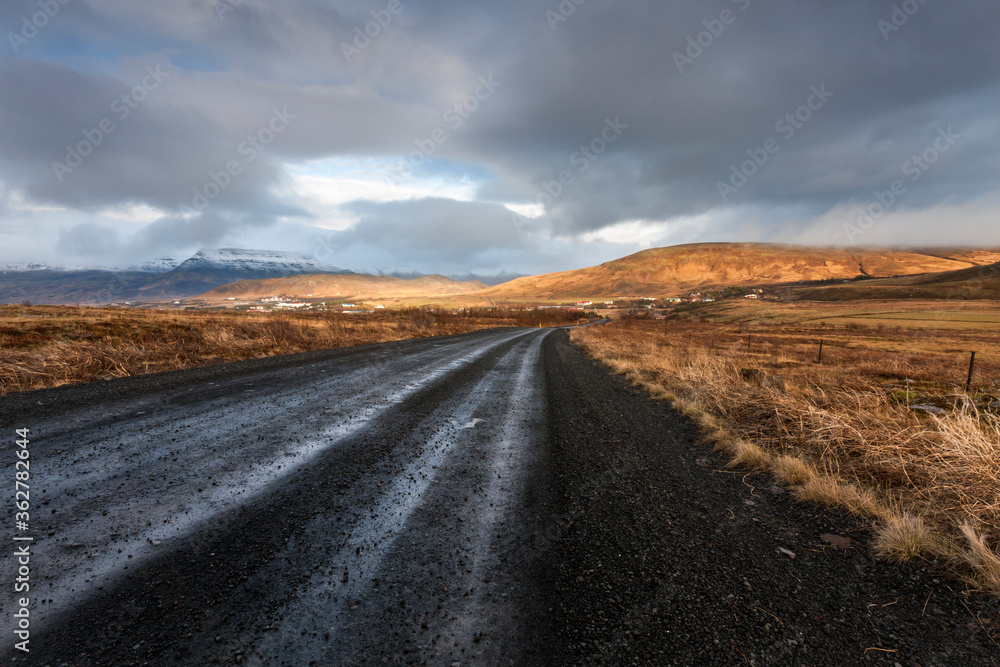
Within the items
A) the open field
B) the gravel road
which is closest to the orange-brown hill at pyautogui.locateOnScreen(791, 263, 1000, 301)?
the gravel road

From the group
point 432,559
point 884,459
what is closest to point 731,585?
point 432,559

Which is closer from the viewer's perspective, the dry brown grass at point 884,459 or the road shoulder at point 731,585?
the road shoulder at point 731,585

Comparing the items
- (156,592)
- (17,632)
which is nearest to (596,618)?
(156,592)

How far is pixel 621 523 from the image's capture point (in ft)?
11.1

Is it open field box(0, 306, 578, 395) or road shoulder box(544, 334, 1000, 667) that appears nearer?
road shoulder box(544, 334, 1000, 667)

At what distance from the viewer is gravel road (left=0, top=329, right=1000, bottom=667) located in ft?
6.56

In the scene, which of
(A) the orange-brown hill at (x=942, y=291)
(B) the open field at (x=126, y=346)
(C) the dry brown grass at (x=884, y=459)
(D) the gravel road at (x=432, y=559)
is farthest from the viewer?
(A) the orange-brown hill at (x=942, y=291)

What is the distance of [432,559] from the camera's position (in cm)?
272

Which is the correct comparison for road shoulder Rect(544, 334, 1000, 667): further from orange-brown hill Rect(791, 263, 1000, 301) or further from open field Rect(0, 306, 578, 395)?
orange-brown hill Rect(791, 263, 1000, 301)

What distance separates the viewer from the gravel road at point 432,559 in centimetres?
200

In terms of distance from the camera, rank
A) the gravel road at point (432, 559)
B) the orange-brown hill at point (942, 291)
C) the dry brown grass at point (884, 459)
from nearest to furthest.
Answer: the gravel road at point (432, 559), the dry brown grass at point (884, 459), the orange-brown hill at point (942, 291)

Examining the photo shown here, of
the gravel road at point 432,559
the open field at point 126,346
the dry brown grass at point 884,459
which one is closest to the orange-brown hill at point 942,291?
the dry brown grass at point 884,459

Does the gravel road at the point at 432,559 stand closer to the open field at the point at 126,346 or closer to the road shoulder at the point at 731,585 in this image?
the road shoulder at the point at 731,585

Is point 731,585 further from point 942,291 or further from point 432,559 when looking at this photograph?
point 942,291
